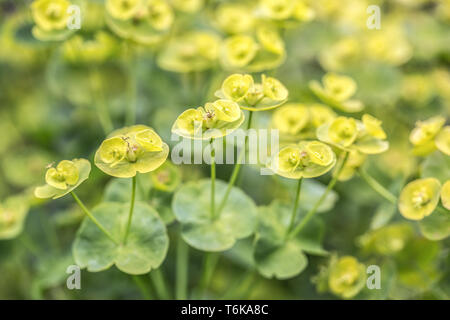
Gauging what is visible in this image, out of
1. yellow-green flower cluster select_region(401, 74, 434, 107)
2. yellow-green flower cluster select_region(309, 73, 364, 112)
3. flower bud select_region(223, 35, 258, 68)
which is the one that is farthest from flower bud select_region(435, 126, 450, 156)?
yellow-green flower cluster select_region(401, 74, 434, 107)

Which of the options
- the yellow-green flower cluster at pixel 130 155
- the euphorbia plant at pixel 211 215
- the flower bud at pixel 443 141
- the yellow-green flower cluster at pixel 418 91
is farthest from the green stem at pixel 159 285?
the yellow-green flower cluster at pixel 418 91

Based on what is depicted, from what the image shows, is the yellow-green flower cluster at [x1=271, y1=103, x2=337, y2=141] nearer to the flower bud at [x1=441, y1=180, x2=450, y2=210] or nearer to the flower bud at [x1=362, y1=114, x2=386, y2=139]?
the flower bud at [x1=362, y1=114, x2=386, y2=139]

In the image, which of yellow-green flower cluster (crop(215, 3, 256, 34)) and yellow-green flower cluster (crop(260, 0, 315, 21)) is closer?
yellow-green flower cluster (crop(260, 0, 315, 21))

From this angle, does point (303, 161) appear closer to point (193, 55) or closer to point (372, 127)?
point (372, 127)

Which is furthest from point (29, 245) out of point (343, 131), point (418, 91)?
point (418, 91)

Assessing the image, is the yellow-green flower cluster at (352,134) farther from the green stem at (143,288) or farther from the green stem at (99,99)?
the green stem at (99,99)

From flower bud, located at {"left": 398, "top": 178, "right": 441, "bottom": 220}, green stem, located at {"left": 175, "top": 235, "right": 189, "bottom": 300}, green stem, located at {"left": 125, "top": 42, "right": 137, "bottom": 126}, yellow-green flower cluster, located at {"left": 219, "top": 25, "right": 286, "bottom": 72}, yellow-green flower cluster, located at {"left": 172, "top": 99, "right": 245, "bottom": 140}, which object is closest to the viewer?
yellow-green flower cluster, located at {"left": 172, "top": 99, "right": 245, "bottom": 140}
